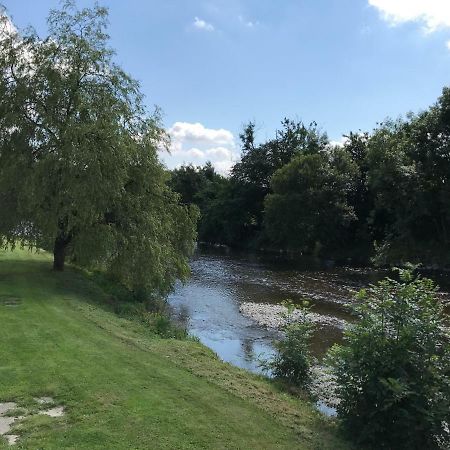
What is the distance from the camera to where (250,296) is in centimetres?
2995

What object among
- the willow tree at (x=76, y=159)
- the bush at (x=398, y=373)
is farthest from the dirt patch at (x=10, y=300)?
the bush at (x=398, y=373)

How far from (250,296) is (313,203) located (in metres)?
33.7

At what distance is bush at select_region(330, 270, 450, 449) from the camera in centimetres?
835

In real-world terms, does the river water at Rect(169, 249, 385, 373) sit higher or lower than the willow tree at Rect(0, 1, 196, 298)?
lower

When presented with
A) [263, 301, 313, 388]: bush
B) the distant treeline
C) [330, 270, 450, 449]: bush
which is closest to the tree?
the distant treeline

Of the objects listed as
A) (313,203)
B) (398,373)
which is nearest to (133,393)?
(398,373)

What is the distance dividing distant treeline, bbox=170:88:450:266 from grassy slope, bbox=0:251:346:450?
25523 mm

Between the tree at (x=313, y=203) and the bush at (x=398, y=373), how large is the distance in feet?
166

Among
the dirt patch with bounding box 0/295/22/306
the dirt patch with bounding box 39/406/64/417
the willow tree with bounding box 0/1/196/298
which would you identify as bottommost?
the dirt patch with bounding box 39/406/64/417

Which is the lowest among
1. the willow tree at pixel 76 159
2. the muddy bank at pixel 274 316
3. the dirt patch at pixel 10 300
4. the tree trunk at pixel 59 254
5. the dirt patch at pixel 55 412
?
the muddy bank at pixel 274 316

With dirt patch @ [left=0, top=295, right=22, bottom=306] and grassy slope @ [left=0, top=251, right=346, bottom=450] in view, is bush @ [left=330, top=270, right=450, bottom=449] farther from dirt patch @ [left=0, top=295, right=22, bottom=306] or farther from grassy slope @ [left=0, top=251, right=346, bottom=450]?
dirt patch @ [left=0, top=295, right=22, bottom=306]

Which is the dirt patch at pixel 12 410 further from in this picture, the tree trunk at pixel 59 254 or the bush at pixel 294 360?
the tree trunk at pixel 59 254

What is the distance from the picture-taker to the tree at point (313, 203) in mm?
A: 60438

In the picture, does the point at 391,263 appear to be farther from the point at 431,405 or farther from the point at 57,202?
the point at 431,405
